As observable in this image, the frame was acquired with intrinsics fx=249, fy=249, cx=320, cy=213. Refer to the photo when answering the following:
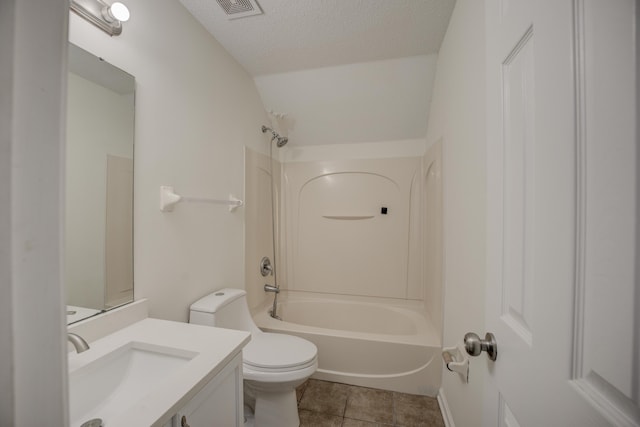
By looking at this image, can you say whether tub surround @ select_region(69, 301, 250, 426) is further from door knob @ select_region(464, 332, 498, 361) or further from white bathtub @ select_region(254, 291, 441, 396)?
white bathtub @ select_region(254, 291, 441, 396)

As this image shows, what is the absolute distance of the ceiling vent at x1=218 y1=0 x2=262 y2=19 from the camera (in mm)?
1350

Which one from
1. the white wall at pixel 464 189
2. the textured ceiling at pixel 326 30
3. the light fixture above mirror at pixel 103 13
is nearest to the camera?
the light fixture above mirror at pixel 103 13

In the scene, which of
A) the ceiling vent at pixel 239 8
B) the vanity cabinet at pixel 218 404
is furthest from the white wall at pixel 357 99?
the vanity cabinet at pixel 218 404

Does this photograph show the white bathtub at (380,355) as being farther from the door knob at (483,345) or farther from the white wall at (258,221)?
the door knob at (483,345)

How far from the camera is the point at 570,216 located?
1.24ft

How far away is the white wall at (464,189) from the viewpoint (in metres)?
1.03

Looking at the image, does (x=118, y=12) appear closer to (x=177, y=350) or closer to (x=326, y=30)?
(x=326, y=30)

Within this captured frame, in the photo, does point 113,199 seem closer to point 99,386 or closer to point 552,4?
point 99,386

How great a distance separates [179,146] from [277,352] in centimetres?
125

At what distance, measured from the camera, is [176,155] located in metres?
1.29

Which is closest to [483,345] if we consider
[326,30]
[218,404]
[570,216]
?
[570,216]

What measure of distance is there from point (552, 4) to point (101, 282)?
147 cm

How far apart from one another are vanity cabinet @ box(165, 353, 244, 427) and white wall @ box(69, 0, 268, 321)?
0.57 m

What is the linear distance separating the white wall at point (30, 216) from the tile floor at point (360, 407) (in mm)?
1698
